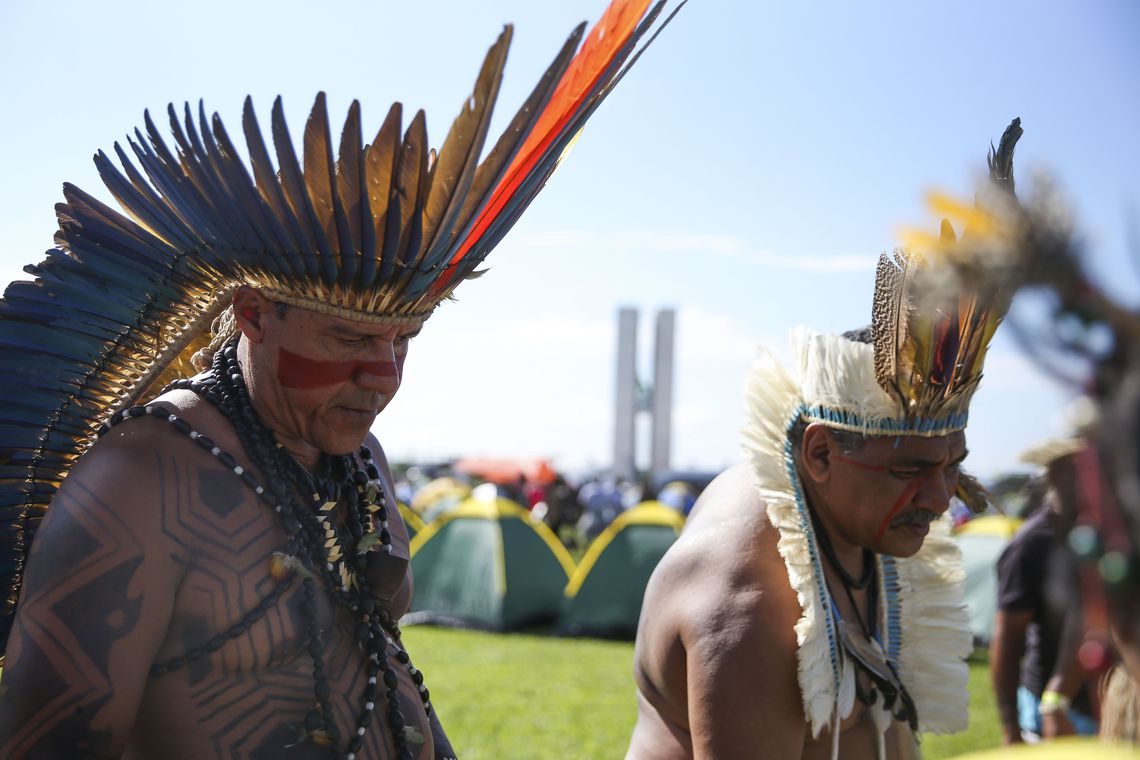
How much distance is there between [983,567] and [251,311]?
32.9 ft

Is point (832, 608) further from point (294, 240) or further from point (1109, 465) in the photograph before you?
point (1109, 465)

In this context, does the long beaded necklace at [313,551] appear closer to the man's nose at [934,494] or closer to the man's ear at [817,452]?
the man's ear at [817,452]

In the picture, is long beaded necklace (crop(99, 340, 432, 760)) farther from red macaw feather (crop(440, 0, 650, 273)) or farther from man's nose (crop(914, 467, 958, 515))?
man's nose (crop(914, 467, 958, 515))

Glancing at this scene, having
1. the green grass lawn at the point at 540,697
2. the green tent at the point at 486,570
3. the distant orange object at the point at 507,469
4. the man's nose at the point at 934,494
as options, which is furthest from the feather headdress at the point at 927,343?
the distant orange object at the point at 507,469

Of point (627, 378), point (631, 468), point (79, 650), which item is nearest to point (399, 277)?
point (79, 650)

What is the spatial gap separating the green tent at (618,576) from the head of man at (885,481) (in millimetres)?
8125

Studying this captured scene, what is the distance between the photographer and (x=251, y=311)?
2.06 metres

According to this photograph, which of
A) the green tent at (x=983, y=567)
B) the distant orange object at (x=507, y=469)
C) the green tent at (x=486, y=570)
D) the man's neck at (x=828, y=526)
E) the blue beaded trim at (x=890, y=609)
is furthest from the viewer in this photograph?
the distant orange object at (x=507, y=469)

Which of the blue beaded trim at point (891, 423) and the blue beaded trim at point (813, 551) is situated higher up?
the blue beaded trim at point (891, 423)

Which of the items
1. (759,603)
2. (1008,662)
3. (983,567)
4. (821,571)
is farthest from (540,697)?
(759,603)

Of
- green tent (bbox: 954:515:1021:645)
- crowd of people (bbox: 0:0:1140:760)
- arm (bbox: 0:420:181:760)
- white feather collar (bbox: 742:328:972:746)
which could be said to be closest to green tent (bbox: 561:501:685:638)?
green tent (bbox: 954:515:1021:645)

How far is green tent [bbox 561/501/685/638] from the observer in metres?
10.8

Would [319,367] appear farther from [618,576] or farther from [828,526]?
[618,576]

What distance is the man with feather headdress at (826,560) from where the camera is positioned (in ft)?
7.61
